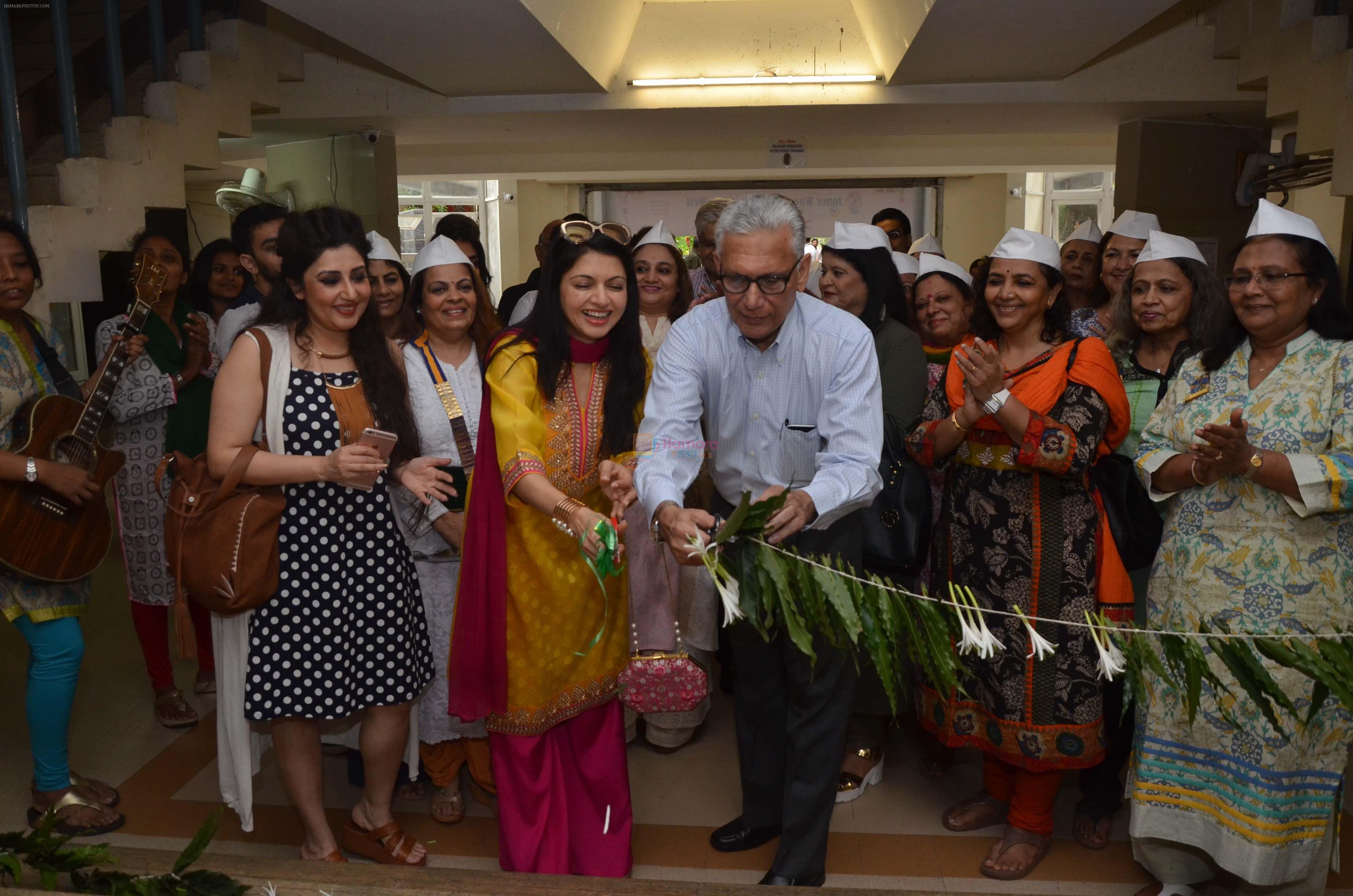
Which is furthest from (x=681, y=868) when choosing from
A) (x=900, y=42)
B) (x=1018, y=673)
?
(x=900, y=42)

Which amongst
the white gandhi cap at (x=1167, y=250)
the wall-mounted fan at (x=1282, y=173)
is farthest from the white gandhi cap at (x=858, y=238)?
the wall-mounted fan at (x=1282, y=173)

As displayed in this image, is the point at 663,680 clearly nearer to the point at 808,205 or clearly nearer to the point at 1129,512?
the point at 1129,512

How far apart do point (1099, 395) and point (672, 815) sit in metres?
1.74

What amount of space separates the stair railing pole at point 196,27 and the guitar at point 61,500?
2.86m

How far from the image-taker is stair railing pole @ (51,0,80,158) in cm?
440

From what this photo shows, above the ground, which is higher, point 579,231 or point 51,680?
point 579,231

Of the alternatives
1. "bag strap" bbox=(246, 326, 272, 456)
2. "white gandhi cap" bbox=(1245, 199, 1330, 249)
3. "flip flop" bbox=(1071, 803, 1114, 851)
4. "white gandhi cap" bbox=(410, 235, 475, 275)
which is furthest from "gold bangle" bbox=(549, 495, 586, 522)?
"flip flop" bbox=(1071, 803, 1114, 851)

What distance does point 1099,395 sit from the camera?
2.62 metres

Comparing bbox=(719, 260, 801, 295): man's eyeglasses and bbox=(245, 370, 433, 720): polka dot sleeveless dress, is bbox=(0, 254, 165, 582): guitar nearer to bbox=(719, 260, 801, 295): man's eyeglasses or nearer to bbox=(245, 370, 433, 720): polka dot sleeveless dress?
bbox=(245, 370, 433, 720): polka dot sleeveless dress

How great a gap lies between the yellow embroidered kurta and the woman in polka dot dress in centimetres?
26

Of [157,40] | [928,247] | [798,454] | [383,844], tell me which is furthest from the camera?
[157,40]

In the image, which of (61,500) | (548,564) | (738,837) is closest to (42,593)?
(61,500)

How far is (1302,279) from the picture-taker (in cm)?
232

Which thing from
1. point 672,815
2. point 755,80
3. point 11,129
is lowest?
point 672,815
